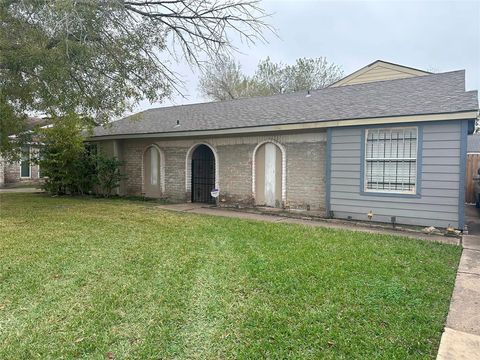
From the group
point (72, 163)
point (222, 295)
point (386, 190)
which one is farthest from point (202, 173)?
point (222, 295)

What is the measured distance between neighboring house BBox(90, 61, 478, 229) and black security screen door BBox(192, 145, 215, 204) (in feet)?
0.12

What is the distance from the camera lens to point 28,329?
3.03 meters

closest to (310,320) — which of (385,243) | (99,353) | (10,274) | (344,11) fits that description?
(99,353)

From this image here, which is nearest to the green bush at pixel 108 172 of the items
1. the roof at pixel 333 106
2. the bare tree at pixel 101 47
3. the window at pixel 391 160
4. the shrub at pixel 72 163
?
the shrub at pixel 72 163

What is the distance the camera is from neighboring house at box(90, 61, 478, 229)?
7285mm

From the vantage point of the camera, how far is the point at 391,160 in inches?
310

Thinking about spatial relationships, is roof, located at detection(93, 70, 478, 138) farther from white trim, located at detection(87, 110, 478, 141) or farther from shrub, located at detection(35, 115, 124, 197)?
shrub, located at detection(35, 115, 124, 197)

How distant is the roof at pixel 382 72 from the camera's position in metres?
14.0

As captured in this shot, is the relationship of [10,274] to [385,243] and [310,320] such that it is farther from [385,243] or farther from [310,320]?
[385,243]

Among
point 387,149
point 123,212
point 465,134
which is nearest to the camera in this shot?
point 465,134

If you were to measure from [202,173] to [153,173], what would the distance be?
2.24 metres

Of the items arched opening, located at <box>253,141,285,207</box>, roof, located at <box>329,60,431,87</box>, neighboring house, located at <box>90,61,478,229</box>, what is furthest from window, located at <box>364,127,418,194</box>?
roof, located at <box>329,60,431,87</box>

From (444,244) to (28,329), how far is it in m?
6.46

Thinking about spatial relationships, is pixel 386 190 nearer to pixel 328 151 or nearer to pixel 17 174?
pixel 328 151
